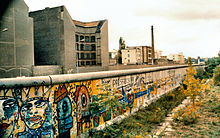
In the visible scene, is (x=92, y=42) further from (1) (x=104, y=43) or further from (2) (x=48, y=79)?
(2) (x=48, y=79)

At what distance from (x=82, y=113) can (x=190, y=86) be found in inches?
283

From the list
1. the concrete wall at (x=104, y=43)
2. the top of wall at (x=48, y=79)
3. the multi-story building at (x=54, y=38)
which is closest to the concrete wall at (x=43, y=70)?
the multi-story building at (x=54, y=38)

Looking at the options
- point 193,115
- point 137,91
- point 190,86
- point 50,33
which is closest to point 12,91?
point 137,91

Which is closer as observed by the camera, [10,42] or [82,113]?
[82,113]

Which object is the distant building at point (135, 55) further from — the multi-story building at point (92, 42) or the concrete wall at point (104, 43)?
the concrete wall at point (104, 43)

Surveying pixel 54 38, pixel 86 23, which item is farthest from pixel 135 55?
pixel 54 38

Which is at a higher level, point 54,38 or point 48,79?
point 54,38

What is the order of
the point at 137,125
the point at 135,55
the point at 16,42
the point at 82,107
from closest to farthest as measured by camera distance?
1. the point at 82,107
2. the point at 137,125
3. the point at 16,42
4. the point at 135,55

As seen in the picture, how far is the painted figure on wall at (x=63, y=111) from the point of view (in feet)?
17.6

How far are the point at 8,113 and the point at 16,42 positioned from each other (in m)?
18.8

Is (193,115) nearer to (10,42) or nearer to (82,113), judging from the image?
(82,113)

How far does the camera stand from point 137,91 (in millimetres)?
10703

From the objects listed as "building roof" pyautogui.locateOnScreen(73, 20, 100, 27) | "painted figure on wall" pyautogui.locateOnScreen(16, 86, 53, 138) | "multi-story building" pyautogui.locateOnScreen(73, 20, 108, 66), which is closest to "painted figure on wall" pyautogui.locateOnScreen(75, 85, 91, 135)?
"painted figure on wall" pyautogui.locateOnScreen(16, 86, 53, 138)

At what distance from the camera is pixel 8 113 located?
13.5 ft
